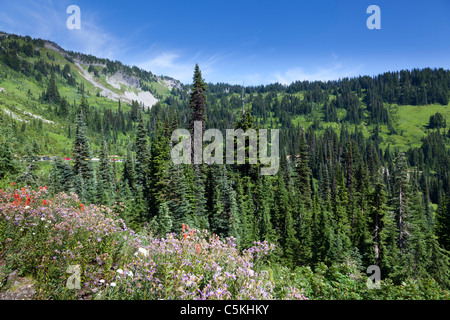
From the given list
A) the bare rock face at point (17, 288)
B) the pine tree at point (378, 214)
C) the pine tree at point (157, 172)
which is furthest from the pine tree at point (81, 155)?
the pine tree at point (378, 214)

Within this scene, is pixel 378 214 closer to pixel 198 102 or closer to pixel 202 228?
pixel 202 228

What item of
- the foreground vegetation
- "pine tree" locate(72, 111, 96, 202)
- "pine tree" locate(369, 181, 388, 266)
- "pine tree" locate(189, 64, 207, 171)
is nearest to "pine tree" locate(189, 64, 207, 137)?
"pine tree" locate(189, 64, 207, 171)

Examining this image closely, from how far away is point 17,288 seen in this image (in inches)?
163

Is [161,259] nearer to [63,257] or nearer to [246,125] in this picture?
[63,257]

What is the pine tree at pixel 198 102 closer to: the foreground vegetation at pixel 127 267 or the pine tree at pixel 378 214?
the pine tree at pixel 378 214

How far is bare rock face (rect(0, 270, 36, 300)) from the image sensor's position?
3973 millimetres

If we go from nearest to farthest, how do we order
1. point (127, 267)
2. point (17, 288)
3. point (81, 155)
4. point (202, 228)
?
point (17, 288) → point (127, 267) → point (202, 228) → point (81, 155)

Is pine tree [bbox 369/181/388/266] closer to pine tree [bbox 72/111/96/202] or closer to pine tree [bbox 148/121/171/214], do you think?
pine tree [bbox 148/121/171/214]

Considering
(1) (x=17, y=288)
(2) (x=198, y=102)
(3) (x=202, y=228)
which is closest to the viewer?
(1) (x=17, y=288)

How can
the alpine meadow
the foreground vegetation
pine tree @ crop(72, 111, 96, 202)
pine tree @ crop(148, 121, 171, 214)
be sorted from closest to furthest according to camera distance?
the foreground vegetation
the alpine meadow
pine tree @ crop(148, 121, 171, 214)
pine tree @ crop(72, 111, 96, 202)

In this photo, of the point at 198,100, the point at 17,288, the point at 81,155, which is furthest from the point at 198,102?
the point at 17,288

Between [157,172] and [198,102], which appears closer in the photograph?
[157,172]

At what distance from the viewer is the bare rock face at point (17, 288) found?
13.0 ft
